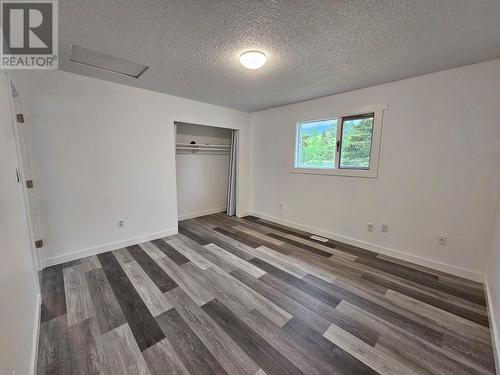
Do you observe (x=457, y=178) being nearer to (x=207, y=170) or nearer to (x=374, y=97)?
(x=374, y=97)

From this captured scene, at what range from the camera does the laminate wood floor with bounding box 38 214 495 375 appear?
1.37 m

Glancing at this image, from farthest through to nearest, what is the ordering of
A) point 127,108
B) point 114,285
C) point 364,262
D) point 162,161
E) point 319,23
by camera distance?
point 162,161
point 127,108
point 364,262
point 114,285
point 319,23

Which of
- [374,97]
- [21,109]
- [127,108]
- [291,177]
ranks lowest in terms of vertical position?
[291,177]

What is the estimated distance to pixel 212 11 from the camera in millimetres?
1432

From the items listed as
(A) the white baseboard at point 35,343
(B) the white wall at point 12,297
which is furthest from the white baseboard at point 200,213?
(B) the white wall at point 12,297

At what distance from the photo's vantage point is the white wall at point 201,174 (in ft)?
14.3

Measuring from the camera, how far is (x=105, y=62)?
2.23 metres

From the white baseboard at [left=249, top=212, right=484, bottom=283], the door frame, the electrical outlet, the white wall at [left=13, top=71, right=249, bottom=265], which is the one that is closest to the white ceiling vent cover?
the white wall at [left=13, top=71, right=249, bottom=265]

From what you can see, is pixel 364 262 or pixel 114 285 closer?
pixel 114 285

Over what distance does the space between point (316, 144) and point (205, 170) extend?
2.57 metres

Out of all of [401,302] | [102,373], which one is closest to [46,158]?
[102,373]

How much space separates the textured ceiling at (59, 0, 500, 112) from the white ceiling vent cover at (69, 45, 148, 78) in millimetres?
82

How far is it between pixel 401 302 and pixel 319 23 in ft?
8.61

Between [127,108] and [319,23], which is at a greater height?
[319,23]
